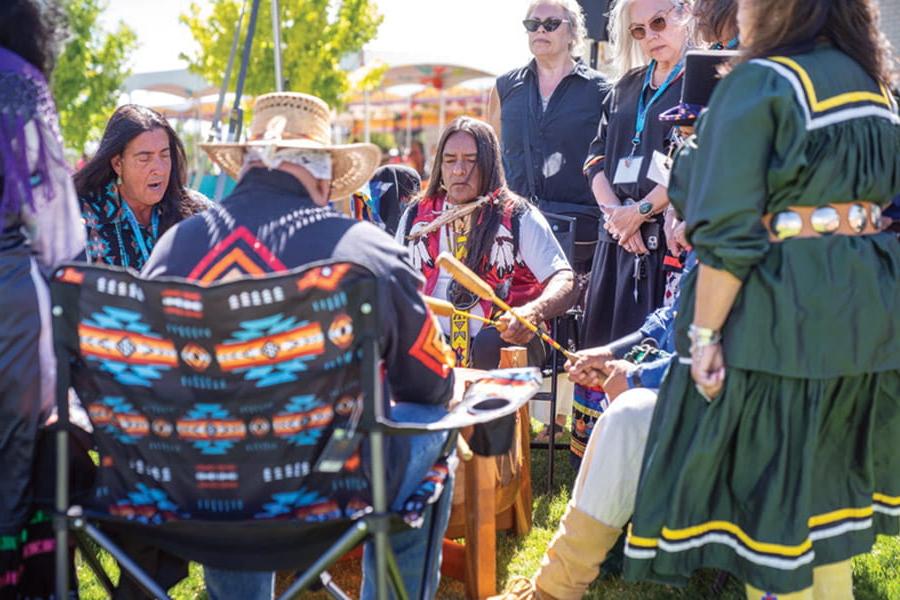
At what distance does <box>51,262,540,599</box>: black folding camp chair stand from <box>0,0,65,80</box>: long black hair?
0.63 meters

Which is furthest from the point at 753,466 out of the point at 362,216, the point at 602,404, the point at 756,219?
the point at 362,216

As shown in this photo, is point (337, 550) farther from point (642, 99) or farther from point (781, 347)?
point (642, 99)

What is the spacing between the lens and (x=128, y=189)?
11.1 feet

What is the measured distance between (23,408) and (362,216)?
2.57 meters

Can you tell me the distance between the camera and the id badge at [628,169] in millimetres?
3481

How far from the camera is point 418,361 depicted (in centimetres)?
195

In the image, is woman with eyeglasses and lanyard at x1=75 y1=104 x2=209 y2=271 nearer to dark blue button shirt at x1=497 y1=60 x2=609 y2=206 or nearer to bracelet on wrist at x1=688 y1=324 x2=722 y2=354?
dark blue button shirt at x1=497 y1=60 x2=609 y2=206

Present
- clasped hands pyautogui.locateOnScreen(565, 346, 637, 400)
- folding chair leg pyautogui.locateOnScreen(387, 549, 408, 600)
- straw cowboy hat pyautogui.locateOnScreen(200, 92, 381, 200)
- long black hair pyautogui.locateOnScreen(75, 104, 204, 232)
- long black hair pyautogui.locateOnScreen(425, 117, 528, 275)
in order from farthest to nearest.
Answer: long black hair pyautogui.locateOnScreen(425, 117, 528, 275), long black hair pyautogui.locateOnScreen(75, 104, 204, 232), clasped hands pyautogui.locateOnScreen(565, 346, 637, 400), straw cowboy hat pyautogui.locateOnScreen(200, 92, 381, 200), folding chair leg pyautogui.locateOnScreen(387, 549, 408, 600)

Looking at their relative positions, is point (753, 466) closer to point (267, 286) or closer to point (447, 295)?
point (267, 286)

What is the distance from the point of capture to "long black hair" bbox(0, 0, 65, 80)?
203 centimetres

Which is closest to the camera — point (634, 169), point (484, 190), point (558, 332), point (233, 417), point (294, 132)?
point (233, 417)

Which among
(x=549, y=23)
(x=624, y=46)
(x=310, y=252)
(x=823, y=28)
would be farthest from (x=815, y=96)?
(x=549, y=23)

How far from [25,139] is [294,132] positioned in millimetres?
579

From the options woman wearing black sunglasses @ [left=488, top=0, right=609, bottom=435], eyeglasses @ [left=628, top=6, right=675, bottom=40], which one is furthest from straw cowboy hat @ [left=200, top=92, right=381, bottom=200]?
woman wearing black sunglasses @ [left=488, top=0, right=609, bottom=435]
